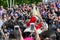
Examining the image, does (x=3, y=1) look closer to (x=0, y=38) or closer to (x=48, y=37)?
(x=0, y=38)

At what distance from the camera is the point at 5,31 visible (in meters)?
14.0

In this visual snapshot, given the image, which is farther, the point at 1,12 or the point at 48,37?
the point at 1,12

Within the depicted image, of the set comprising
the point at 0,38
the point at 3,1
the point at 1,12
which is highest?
the point at 0,38

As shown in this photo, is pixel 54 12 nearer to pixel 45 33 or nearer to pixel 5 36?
pixel 5 36

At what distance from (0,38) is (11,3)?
21.6 m

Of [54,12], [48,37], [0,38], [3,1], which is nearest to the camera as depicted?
[48,37]

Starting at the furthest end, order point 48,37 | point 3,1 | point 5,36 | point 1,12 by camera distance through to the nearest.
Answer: point 3,1, point 1,12, point 5,36, point 48,37

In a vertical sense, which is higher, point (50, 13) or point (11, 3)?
point (50, 13)

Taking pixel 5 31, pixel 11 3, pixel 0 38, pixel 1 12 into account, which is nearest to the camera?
pixel 0 38

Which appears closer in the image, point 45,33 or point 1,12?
point 45,33

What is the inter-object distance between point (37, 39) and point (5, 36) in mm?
3791

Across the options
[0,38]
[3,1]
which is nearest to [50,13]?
[0,38]

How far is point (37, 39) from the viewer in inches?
365

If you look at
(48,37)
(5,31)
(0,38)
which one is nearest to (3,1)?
(5,31)
